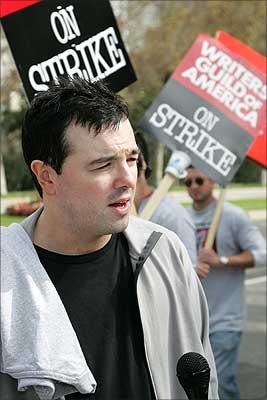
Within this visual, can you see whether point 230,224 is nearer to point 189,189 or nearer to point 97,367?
point 189,189

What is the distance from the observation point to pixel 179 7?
23781 mm

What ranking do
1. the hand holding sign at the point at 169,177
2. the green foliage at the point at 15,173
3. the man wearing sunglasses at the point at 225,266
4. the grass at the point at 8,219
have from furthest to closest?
the green foliage at the point at 15,173
the grass at the point at 8,219
the man wearing sunglasses at the point at 225,266
the hand holding sign at the point at 169,177

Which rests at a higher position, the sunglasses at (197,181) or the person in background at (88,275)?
the person in background at (88,275)

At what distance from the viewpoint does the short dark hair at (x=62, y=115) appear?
80.6 inches

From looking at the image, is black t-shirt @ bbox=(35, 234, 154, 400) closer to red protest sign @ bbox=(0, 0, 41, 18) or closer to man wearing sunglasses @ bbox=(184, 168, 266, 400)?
red protest sign @ bbox=(0, 0, 41, 18)

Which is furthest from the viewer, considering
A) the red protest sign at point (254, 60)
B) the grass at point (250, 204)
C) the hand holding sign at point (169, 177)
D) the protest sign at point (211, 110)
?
the grass at point (250, 204)

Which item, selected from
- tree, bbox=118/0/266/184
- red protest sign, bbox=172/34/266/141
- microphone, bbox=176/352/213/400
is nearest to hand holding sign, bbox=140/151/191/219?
red protest sign, bbox=172/34/266/141

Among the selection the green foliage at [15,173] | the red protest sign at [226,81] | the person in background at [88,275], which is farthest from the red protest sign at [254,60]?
the green foliage at [15,173]

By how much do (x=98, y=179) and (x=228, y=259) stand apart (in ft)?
10.4

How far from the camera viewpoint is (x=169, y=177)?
4414mm

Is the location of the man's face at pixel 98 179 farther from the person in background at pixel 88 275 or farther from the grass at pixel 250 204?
the grass at pixel 250 204

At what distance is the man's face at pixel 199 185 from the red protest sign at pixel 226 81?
484mm

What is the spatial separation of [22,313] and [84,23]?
1969 millimetres

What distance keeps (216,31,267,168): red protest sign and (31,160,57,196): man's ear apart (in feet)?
10.5
